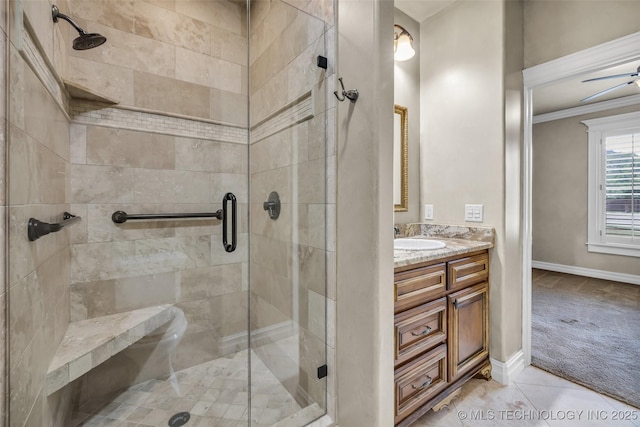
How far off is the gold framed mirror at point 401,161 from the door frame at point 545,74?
81 centimetres

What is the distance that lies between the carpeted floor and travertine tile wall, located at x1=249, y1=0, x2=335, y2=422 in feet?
6.07

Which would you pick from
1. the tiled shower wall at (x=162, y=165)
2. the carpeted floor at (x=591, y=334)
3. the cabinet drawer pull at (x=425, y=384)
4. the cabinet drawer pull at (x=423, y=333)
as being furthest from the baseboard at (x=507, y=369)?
the tiled shower wall at (x=162, y=165)

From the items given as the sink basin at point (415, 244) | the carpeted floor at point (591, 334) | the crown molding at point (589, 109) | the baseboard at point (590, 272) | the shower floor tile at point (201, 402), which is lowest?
the carpeted floor at point (591, 334)

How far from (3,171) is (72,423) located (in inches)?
54.8

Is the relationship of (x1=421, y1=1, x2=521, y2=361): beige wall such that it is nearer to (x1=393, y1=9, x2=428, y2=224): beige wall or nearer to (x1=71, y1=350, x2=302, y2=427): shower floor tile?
(x1=393, y1=9, x2=428, y2=224): beige wall

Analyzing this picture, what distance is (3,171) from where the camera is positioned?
80 cm

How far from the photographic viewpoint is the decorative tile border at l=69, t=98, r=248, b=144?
5.27 feet

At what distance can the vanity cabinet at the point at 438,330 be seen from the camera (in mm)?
1418

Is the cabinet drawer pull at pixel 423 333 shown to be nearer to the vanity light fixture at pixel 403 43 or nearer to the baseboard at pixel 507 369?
the baseboard at pixel 507 369

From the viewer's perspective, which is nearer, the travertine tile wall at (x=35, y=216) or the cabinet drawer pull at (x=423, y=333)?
the travertine tile wall at (x=35, y=216)

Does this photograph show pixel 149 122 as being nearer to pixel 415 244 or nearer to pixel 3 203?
pixel 3 203

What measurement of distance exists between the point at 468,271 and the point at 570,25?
1.78 m

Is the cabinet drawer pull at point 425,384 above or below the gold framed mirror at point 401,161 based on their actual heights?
below

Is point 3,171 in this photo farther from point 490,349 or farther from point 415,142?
point 490,349
